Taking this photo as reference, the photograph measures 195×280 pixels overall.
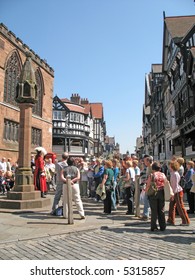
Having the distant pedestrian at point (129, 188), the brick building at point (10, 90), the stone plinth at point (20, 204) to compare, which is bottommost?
the stone plinth at point (20, 204)

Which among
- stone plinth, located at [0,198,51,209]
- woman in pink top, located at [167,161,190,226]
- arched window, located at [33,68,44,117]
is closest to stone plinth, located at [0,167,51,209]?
stone plinth, located at [0,198,51,209]

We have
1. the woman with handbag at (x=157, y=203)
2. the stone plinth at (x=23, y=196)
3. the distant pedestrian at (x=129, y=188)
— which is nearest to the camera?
the woman with handbag at (x=157, y=203)


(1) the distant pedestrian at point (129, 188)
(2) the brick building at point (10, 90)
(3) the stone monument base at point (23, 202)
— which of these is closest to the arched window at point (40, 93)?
(2) the brick building at point (10, 90)

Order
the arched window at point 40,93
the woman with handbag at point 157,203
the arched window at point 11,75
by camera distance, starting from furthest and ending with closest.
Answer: the arched window at point 40,93 → the arched window at point 11,75 → the woman with handbag at point 157,203

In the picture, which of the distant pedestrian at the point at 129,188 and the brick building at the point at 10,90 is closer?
the distant pedestrian at the point at 129,188

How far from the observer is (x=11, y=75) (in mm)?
22969

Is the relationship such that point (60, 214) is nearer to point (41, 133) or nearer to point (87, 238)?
point (87, 238)

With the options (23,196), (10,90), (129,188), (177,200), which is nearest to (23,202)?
(23,196)

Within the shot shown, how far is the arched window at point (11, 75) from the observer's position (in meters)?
22.3

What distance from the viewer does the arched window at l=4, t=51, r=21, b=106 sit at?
22.3 meters

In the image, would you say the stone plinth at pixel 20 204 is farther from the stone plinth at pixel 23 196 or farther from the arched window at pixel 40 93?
the arched window at pixel 40 93

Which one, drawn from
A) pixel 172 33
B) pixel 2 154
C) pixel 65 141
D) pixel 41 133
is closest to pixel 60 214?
pixel 2 154

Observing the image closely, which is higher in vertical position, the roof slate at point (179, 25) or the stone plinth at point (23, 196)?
the roof slate at point (179, 25)

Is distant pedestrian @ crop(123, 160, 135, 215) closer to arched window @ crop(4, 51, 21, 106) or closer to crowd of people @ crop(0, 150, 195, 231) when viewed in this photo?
crowd of people @ crop(0, 150, 195, 231)
